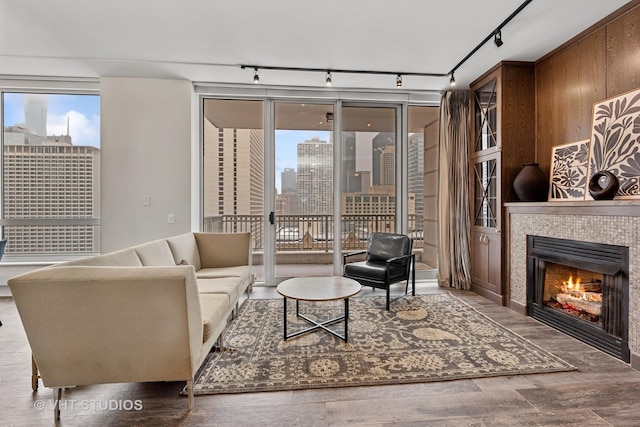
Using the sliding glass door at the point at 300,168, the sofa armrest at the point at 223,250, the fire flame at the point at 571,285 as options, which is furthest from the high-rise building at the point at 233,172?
the fire flame at the point at 571,285

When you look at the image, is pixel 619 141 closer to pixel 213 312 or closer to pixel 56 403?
pixel 213 312

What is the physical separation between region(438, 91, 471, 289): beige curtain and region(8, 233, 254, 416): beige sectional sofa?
3424 millimetres

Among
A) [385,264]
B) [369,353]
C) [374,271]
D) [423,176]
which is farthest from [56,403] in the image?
[423,176]

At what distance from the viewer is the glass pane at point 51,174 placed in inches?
152

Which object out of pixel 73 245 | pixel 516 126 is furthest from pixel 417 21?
pixel 73 245

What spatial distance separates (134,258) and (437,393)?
232 cm

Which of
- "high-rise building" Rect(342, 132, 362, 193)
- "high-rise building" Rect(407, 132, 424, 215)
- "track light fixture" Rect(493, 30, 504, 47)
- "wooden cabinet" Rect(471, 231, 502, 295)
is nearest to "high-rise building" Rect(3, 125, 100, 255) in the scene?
"high-rise building" Rect(342, 132, 362, 193)

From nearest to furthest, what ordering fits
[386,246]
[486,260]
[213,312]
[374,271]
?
[213,312] → [374,271] → [486,260] → [386,246]

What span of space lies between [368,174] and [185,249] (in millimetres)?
2632

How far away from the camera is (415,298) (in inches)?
141

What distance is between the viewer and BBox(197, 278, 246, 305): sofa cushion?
2457mm

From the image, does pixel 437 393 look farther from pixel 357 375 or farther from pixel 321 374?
pixel 321 374

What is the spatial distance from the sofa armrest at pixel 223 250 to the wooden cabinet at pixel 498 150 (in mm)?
2929

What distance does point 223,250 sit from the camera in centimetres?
350
